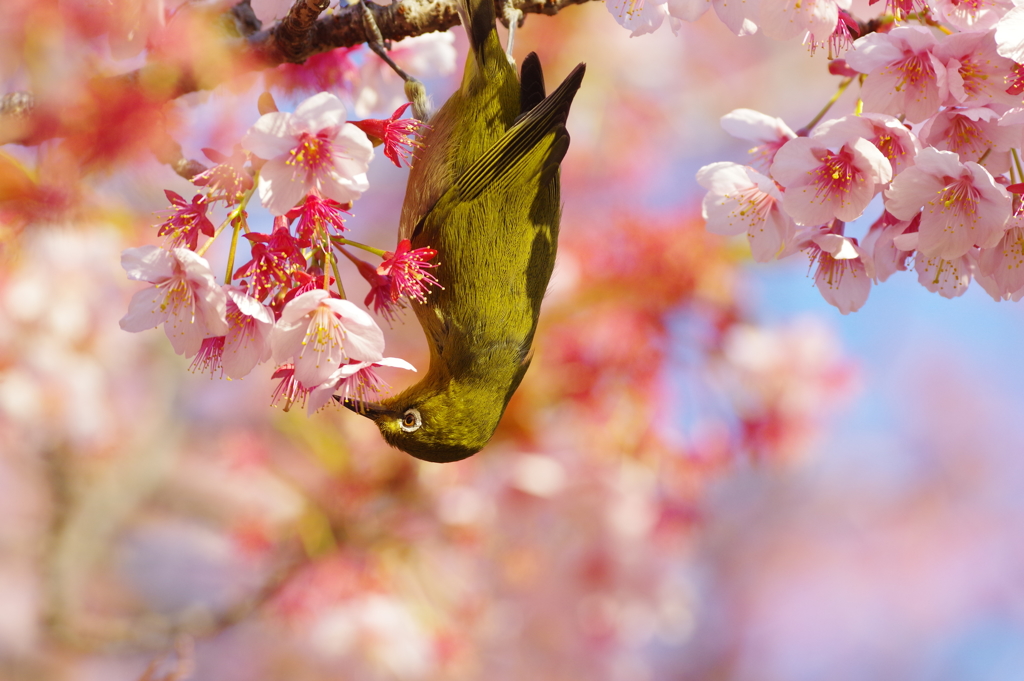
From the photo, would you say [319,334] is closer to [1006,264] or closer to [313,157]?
[313,157]

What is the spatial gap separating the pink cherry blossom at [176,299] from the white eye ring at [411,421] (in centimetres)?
36

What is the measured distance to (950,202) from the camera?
0.97 m

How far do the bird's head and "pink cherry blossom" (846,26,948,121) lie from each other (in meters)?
0.76

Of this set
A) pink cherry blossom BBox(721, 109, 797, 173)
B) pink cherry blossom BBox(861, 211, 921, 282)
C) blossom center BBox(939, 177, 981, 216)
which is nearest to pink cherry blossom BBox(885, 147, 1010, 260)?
blossom center BBox(939, 177, 981, 216)

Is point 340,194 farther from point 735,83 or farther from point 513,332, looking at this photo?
point 735,83

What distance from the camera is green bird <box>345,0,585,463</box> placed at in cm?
126

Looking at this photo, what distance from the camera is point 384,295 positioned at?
115 cm

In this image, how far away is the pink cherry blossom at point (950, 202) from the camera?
0.94 m

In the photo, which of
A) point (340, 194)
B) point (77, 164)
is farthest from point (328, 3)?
point (77, 164)

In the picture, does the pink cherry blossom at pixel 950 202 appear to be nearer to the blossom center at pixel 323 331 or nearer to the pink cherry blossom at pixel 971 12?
the pink cherry blossom at pixel 971 12

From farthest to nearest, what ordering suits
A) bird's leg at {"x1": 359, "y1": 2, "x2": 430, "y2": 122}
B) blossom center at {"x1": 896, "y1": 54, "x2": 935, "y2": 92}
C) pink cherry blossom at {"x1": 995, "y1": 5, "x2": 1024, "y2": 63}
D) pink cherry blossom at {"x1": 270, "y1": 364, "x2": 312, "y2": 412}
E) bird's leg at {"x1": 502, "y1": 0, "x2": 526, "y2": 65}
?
bird's leg at {"x1": 502, "y1": 0, "x2": 526, "y2": 65}
bird's leg at {"x1": 359, "y1": 2, "x2": 430, "y2": 122}
pink cherry blossom at {"x1": 270, "y1": 364, "x2": 312, "y2": 412}
blossom center at {"x1": 896, "y1": 54, "x2": 935, "y2": 92}
pink cherry blossom at {"x1": 995, "y1": 5, "x2": 1024, "y2": 63}

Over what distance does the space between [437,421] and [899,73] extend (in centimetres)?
86

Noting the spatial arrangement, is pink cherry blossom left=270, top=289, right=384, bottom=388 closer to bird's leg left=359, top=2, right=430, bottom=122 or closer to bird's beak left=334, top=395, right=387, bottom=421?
bird's beak left=334, top=395, right=387, bottom=421

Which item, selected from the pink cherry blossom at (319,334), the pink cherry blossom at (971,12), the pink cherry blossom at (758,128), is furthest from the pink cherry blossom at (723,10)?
the pink cherry blossom at (319,334)
